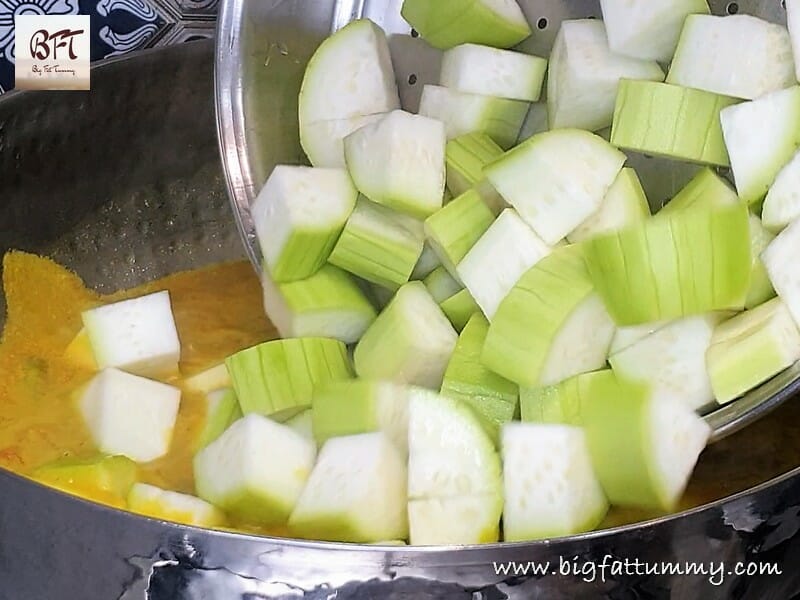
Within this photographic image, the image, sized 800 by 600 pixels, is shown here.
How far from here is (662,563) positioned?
0.64m

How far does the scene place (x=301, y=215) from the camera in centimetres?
102

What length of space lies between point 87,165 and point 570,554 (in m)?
0.94

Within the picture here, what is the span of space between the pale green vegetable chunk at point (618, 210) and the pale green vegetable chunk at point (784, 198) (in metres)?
0.11

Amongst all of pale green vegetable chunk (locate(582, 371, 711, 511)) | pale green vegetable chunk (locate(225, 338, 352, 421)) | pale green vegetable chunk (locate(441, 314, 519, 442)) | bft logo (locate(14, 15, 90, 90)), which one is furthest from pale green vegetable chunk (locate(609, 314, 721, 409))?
bft logo (locate(14, 15, 90, 90))

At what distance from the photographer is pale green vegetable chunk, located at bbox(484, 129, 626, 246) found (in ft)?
2.96

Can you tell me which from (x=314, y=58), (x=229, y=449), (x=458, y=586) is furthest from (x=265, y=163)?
(x=458, y=586)

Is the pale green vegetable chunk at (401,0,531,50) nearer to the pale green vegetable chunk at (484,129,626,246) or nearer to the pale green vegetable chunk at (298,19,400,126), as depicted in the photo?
the pale green vegetable chunk at (298,19,400,126)

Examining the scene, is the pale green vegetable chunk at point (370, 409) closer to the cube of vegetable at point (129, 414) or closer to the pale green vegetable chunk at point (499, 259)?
the pale green vegetable chunk at point (499, 259)

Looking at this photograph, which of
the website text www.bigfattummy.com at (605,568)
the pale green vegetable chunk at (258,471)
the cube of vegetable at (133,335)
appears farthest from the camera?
the cube of vegetable at (133,335)

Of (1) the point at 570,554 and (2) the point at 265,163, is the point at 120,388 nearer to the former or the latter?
(2) the point at 265,163

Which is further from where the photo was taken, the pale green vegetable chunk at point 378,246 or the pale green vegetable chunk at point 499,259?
the pale green vegetable chunk at point 378,246

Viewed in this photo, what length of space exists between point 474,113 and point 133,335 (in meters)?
0.49

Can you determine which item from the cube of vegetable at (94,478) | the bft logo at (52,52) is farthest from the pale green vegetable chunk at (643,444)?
the bft logo at (52,52)

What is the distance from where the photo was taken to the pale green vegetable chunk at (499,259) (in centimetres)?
91
